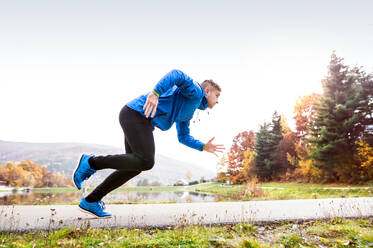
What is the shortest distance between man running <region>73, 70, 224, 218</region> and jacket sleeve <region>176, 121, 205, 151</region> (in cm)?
42

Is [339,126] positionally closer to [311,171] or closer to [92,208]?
[311,171]

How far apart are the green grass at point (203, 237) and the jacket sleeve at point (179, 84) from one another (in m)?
1.37

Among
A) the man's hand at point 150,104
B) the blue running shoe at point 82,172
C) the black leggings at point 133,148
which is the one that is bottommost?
the blue running shoe at point 82,172

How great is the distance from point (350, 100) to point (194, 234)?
18390 millimetres

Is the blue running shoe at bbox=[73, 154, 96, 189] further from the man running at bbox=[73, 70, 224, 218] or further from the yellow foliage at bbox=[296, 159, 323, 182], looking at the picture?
the yellow foliage at bbox=[296, 159, 323, 182]

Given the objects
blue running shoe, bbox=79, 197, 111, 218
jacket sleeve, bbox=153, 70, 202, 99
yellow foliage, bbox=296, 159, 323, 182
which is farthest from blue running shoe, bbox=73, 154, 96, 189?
yellow foliage, bbox=296, 159, 323, 182

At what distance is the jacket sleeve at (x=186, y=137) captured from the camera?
11.0 feet

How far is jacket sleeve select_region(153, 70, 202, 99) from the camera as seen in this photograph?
2422mm

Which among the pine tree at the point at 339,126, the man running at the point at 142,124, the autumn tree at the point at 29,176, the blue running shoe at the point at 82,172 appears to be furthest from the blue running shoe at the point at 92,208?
the autumn tree at the point at 29,176

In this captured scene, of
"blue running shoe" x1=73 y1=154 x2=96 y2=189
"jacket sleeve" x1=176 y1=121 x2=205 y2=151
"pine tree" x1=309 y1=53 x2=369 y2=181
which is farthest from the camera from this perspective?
"pine tree" x1=309 y1=53 x2=369 y2=181

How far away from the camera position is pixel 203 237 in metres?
2.14

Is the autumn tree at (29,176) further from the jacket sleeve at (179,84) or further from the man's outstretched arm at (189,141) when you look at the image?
→ the jacket sleeve at (179,84)

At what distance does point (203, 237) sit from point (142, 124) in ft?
4.29

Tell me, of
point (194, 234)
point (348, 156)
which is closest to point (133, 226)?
point (194, 234)
